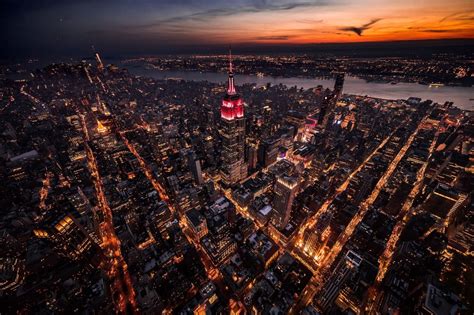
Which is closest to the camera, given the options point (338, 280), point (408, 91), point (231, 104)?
point (338, 280)

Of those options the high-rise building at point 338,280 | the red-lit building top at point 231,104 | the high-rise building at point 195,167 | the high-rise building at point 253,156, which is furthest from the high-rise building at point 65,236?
the high-rise building at point 253,156

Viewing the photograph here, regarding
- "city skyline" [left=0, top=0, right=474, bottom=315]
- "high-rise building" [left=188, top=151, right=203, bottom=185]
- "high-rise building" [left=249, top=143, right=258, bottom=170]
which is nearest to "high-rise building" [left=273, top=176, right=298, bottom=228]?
"city skyline" [left=0, top=0, right=474, bottom=315]

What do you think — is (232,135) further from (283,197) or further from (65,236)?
(65,236)

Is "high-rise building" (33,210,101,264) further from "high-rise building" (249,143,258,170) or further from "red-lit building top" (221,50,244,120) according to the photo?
"high-rise building" (249,143,258,170)

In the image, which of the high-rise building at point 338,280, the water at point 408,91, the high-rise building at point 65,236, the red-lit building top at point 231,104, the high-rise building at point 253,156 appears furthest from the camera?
the water at point 408,91

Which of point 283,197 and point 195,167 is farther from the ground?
point 283,197

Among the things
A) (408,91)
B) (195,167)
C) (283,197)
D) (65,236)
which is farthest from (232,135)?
(408,91)

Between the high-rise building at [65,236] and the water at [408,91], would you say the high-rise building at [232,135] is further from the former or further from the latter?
the water at [408,91]
